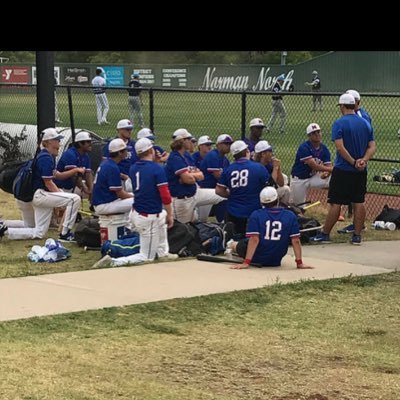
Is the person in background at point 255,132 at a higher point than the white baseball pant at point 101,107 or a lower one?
lower

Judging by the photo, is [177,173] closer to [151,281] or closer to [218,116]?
[151,281]

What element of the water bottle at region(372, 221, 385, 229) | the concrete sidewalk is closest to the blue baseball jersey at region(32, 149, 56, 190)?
the concrete sidewalk

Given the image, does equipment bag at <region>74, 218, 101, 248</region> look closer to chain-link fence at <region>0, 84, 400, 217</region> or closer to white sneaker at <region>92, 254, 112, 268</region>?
white sneaker at <region>92, 254, 112, 268</region>

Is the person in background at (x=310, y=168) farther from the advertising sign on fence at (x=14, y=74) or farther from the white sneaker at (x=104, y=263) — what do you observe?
the advertising sign on fence at (x=14, y=74)

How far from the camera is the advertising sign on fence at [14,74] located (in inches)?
2000

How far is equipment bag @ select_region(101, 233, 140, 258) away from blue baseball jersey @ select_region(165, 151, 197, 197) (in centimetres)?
124

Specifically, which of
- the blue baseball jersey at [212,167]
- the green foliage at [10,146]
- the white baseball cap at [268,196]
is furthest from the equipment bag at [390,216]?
the green foliage at [10,146]

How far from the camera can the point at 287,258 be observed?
10305 mm

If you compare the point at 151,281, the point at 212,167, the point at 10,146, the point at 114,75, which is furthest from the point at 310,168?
the point at 114,75

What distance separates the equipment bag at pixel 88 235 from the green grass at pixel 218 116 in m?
7.89

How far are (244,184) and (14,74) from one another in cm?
4250

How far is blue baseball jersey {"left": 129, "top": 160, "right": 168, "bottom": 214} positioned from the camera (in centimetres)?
990
